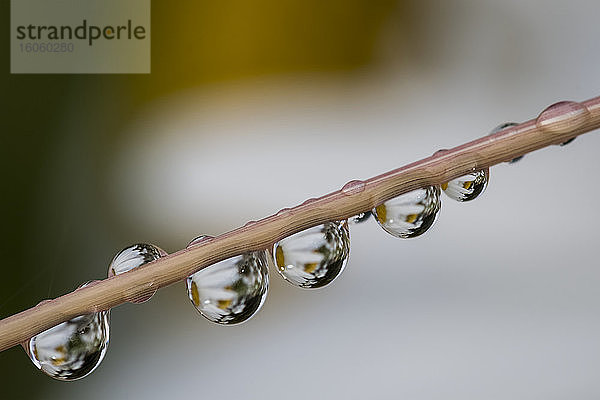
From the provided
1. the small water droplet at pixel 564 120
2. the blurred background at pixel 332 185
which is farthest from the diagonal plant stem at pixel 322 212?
the blurred background at pixel 332 185

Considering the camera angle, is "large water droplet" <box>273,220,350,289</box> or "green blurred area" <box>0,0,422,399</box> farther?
"green blurred area" <box>0,0,422,399</box>

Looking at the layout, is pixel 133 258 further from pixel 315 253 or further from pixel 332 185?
pixel 332 185

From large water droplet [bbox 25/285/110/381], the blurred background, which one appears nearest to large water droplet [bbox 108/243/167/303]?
large water droplet [bbox 25/285/110/381]

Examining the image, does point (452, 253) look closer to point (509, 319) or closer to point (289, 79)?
point (509, 319)

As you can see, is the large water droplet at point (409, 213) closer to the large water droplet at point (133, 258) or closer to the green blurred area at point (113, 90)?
the large water droplet at point (133, 258)

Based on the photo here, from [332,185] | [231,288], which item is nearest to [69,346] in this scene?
[231,288]

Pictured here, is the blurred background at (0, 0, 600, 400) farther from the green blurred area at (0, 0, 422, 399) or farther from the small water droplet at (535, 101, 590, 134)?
the small water droplet at (535, 101, 590, 134)
